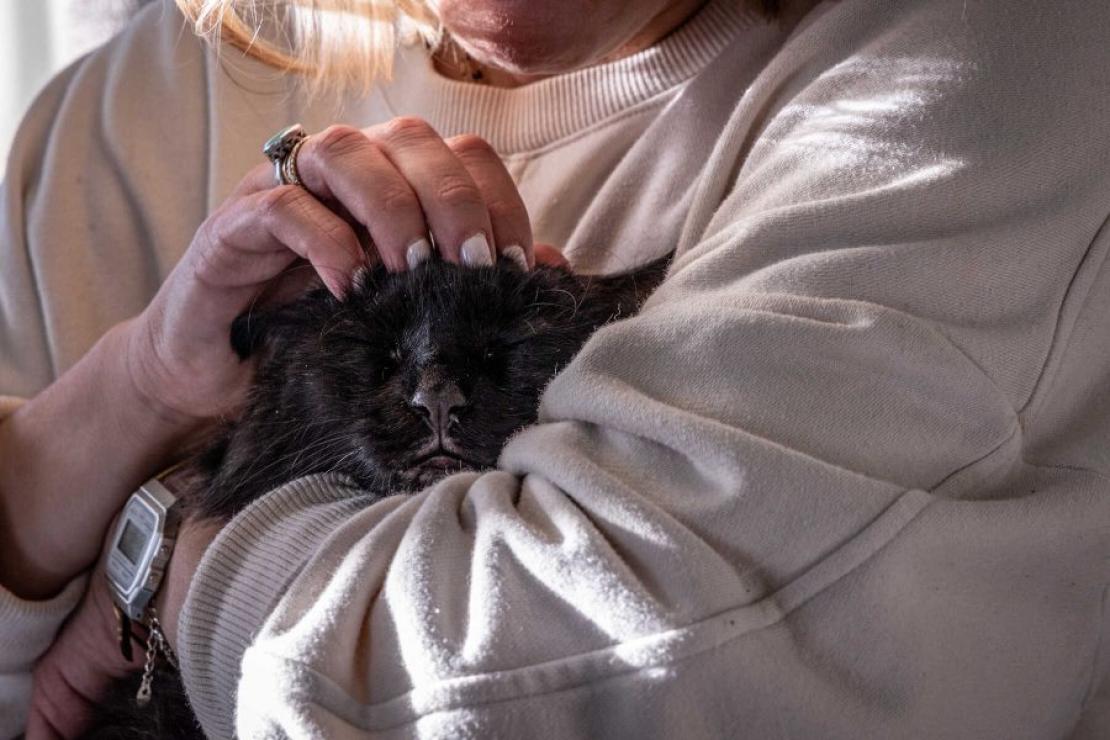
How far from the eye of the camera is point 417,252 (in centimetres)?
126

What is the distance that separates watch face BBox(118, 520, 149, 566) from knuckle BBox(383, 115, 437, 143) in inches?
22.5

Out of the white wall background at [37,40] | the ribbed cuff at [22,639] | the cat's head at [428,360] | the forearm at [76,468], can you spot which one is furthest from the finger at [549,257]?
the white wall background at [37,40]

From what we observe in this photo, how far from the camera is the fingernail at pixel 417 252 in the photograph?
4.13 ft

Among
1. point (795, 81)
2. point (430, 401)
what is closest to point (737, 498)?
point (430, 401)

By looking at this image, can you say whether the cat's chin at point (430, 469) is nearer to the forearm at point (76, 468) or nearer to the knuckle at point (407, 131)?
the knuckle at point (407, 131)

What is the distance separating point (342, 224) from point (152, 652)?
1.89 feet

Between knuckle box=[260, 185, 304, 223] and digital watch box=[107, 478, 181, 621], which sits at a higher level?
knuckle box=[260, 185, 304, 223]

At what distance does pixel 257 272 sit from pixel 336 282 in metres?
0.15

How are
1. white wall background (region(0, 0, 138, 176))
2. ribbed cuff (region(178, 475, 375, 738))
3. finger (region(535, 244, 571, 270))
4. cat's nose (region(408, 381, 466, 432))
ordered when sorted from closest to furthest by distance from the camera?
ribbed cuff (region(178, 475, 375, 738)) → cat's nose (region(408, 381, 466, 432)) → finger (region(535, 244, 571, 270)) → white wall background (region(0, 0, 138, 176))

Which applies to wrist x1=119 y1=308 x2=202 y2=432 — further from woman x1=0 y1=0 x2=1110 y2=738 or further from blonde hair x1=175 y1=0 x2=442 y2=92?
blonde hair x1=175 y1=0 x2=442 y2=92

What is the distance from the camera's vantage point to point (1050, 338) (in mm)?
1019

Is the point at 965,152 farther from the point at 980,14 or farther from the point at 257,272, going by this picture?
the point at 257,272

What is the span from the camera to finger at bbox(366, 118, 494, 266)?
1.25m

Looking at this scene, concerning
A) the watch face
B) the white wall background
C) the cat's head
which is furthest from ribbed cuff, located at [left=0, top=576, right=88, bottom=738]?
the white wall background
